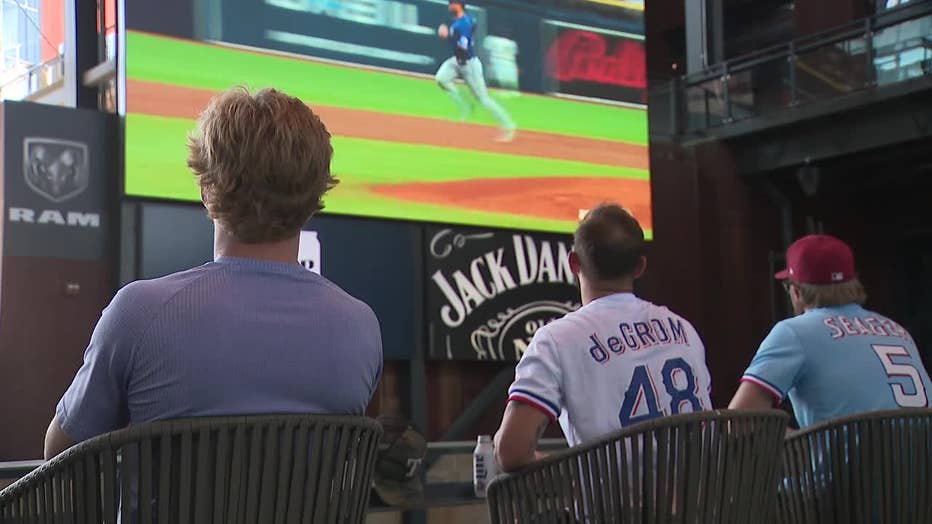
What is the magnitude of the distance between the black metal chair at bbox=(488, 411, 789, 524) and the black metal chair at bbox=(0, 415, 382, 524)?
0.48 metres

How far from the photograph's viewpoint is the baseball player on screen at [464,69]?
21.8ft

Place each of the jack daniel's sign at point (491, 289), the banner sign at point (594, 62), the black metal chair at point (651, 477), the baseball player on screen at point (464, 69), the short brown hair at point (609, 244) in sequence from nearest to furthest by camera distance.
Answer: the black metal chair at point (651, 477) → the short brown hair at point (609, 244) → the baseball player on screen at point (464, 69) → the jack daniel's sign at point (491, 289) → the banner sign at point (594, 62)

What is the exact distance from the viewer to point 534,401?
1814 millimetres

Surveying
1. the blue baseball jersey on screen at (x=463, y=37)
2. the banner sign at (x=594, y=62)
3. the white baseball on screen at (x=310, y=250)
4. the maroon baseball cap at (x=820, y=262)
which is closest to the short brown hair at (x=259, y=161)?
the maroon baseball cap at (x=820, y=262)

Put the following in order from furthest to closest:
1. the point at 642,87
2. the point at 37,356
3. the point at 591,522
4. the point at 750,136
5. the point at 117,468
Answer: the point at 750,136, the point at 642,87, the point at 37,356, the point at 591,522, the point at 117,468

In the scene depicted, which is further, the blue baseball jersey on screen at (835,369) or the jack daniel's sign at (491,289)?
the jack daniel's sign at (491,289)

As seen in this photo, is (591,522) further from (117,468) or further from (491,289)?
(491,289)

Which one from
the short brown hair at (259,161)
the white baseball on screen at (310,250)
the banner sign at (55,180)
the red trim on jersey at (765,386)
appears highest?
the banner sign at (55,180)

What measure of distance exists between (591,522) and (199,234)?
468 cm

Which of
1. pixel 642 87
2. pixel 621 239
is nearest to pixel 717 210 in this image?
pixel 642 87

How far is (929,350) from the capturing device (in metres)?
11.2

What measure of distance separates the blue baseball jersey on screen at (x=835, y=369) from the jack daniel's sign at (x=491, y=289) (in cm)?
452

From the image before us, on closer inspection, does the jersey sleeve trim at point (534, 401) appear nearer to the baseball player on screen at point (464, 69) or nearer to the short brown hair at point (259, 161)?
the short brown hair at point (259, 161)

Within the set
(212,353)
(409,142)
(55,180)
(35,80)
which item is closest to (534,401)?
(212,353)
